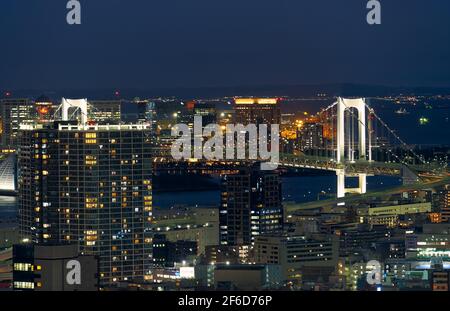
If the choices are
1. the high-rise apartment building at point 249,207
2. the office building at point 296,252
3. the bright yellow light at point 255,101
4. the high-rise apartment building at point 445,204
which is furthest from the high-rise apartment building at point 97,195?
the bright yellow light at point 255,101

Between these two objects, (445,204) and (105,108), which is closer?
(445,204)

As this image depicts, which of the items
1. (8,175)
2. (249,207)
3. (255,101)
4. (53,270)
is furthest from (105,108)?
(53,270)

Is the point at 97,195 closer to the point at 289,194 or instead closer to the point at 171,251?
the point at 171,251

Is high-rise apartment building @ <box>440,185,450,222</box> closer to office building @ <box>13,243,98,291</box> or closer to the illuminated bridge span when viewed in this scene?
the illuminated bridge span

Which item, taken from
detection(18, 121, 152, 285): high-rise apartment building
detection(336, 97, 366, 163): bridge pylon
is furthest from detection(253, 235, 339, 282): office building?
detection(336, 97, 366, 163): bridge pylon

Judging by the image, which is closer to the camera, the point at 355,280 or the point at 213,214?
the point at 355,280

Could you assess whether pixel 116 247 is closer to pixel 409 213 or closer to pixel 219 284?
pixel 219 284
